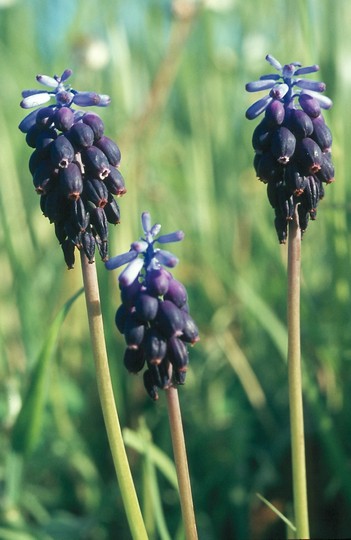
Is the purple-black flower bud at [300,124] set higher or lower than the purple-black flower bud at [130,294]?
higher

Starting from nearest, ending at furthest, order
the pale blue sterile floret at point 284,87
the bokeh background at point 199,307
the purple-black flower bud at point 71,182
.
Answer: the purple-black flower bud at point 71,182 → the pale blue sterile floret at point 284,87 → the bokeh background at point 199,307

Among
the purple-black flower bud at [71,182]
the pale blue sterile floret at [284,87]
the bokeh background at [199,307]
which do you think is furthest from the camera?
the bokeh background at [199,307]

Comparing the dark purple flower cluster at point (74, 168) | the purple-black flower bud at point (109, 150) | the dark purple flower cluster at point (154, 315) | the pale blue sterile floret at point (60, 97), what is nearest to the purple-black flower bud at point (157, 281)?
the dark purple flower cluster at point (154, 315)

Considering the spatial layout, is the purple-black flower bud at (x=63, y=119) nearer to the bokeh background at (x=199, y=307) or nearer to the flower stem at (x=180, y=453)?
the flower stem at (x=180, y=453)

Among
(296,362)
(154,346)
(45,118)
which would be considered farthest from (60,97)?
(296,362)

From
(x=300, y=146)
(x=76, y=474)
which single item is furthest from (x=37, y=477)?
(x=300, y=146)

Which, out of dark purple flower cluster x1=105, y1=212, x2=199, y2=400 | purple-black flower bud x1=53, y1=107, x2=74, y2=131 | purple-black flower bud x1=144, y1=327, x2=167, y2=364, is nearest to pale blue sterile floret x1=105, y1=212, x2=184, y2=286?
dark purple flower cluster x1=105, y1=212, x2=199, y2=400
